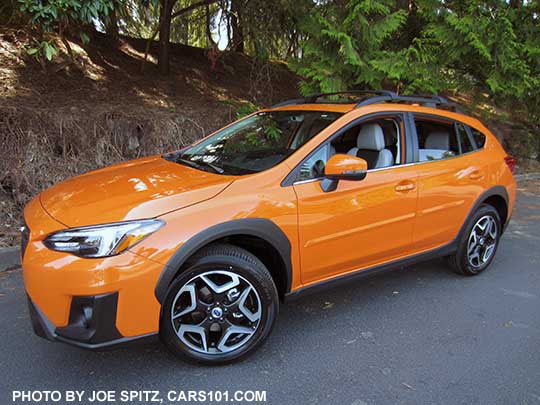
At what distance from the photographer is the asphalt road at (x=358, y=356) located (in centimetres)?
252

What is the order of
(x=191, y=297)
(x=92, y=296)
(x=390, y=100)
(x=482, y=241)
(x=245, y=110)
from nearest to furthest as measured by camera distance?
(x=92, y=296), (x=191, y=297), (x=390, y=100), (x=482, y=241), (x=245, y=110)

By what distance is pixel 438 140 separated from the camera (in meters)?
3.91

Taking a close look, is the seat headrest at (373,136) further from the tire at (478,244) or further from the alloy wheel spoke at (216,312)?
the alloy wheel spoke at (216,312)

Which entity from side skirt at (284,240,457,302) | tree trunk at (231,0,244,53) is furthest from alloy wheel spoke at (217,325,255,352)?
tree trunk at (231,0,244,53)

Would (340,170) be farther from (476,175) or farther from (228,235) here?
(476,175)

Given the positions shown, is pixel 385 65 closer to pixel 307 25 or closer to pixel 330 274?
pixel 307 25

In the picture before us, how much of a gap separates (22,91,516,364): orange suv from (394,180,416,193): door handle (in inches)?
0.4

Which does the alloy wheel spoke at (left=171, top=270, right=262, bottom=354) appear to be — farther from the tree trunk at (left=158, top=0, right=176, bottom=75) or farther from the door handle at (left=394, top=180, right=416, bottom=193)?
the tree trunk at (left=158, top=0, right=176, bottom=75)

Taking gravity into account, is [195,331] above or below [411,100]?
below

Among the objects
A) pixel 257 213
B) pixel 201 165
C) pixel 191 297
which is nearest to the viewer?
pixel 191 297

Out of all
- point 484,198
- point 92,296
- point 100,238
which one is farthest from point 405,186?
point 92,296

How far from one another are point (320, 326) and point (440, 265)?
1875 mm

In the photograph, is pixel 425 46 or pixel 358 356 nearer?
pixel 358 356

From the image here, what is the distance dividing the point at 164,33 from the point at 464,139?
645cm
